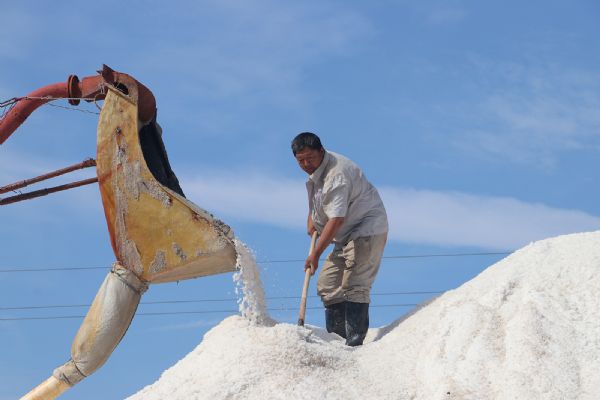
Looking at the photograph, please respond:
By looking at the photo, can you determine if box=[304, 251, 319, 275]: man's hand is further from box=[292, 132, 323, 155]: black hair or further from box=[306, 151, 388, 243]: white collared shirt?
box=[292, 132, 323, 155]: black hair

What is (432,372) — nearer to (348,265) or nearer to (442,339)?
(442,339)

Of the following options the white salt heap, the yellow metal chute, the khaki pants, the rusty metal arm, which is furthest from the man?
the rusty metal arm

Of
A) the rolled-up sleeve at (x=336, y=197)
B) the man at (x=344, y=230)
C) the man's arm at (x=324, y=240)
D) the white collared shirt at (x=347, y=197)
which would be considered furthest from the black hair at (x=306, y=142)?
the man's arm at (x=324, y=240)

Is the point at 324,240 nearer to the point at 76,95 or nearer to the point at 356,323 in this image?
the point at 356,323

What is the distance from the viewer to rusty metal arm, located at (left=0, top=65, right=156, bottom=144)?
6.88m

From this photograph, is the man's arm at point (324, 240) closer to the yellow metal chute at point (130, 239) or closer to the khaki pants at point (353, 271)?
the khaki pants at point (353, 271)

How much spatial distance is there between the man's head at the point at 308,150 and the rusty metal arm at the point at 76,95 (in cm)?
125

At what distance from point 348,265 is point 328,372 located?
1424 mm

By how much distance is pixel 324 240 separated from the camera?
293 inches

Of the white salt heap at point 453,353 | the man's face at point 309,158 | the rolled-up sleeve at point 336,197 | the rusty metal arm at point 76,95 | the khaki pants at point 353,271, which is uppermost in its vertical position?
the rusty metal arm at point 76,95

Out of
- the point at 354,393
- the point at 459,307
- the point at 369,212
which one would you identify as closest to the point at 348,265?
the point at 369,212

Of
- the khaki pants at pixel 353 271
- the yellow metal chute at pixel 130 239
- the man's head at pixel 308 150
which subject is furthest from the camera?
the khaki pants at pixel 353 271

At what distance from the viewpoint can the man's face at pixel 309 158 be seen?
25.1 feet

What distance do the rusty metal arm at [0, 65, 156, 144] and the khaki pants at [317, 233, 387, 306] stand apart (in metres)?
1.98
